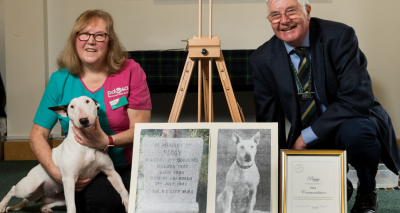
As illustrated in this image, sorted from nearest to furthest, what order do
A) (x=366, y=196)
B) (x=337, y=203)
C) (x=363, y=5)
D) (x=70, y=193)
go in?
(x=337, y=203) < (x=70, y=193) < (x=366, y=196) < (x=363, y=5)

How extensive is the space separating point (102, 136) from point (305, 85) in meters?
0.92

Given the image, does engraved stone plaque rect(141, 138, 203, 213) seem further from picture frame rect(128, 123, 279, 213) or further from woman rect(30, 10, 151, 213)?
woman rect(30, 10, 151, 213)

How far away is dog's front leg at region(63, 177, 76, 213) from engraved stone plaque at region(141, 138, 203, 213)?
0.35 meters

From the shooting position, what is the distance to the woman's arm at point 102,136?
142 cm

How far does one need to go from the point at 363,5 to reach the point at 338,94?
6.78 ft

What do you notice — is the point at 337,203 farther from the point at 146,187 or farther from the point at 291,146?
the point at 146,187

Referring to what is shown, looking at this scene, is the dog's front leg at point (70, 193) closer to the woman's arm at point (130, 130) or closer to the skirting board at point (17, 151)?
the woman's arm at point (130, 130)

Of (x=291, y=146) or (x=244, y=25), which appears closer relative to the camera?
(x=291, y=146)

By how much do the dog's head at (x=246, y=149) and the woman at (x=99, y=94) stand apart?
533mm

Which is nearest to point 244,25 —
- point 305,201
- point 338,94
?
point 338,94

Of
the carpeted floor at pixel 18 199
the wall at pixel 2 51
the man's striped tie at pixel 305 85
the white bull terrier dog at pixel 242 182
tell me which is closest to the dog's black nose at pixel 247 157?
the white bull terrier dog at pixel 242 182

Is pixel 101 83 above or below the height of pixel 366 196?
above

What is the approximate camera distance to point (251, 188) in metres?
1.25

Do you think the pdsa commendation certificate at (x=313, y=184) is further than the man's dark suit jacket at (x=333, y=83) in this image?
No
